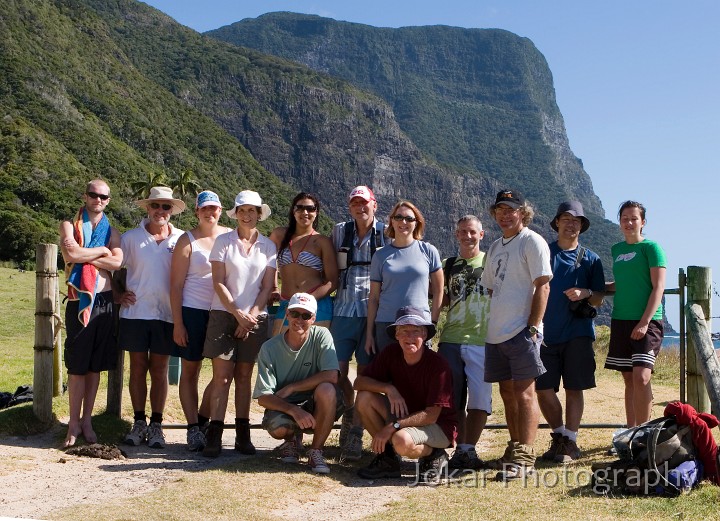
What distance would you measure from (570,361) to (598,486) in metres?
1.47

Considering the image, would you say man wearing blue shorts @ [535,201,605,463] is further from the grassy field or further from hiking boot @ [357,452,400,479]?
hiking boot @ [357,452,400,479]

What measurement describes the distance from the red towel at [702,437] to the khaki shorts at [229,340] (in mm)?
3315

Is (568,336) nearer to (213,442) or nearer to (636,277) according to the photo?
(636,277)

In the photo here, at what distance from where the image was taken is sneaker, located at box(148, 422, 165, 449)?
738 centimetres

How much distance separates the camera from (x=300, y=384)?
22.0 ft

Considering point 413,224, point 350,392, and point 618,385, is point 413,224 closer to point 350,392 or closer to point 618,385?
point 350,392

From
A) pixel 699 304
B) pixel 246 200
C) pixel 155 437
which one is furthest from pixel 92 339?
pixel 699 304

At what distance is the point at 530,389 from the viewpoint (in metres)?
6.45

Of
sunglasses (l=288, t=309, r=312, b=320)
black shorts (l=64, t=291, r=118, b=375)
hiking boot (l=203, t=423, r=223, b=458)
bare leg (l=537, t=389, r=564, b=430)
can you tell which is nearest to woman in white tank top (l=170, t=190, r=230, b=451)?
hiking boot (l=203, t=423, r=223, b=458)

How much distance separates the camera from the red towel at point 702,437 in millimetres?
5641

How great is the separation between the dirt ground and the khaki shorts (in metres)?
0.85

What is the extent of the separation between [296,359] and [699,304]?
12.0 ft

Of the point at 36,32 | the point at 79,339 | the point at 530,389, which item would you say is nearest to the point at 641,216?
the point at 530,389

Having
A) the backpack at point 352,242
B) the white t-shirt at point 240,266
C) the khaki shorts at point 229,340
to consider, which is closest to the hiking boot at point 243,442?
the khaki shorts at point 229,340
